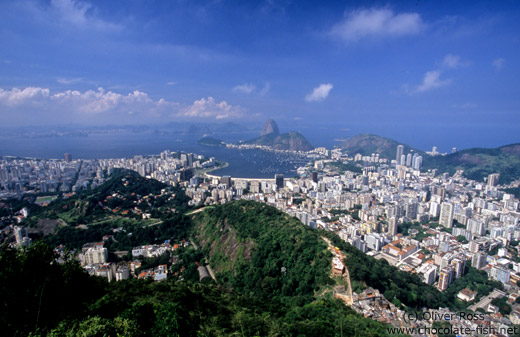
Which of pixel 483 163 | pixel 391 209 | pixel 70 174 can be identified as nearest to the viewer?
pixel 391 209

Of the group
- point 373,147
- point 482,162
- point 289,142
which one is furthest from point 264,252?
point 289,142

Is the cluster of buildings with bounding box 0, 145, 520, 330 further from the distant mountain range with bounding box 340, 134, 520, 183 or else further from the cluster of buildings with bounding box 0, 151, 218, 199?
the distant mountain range with bounding box 340, 134, 520, 183

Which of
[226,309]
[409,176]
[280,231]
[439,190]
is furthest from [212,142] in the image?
[226,309]

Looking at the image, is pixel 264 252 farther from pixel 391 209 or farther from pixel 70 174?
pixel 70 174

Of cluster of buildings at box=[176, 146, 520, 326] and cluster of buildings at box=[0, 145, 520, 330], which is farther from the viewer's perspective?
cluster of buildings at box=[176, 146, 520, 326]

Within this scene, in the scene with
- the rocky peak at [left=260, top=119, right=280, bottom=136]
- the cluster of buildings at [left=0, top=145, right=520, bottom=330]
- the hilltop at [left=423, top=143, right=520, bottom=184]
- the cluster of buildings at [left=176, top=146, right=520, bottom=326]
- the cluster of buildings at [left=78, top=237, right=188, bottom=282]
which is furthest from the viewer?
the rocky peak at [left=260, top=119, right=280, bottom=136]

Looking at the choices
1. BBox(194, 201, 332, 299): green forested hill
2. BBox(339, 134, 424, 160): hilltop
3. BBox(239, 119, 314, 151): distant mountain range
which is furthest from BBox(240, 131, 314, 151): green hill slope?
BBox(194, 201, 332, 299): green forested hill

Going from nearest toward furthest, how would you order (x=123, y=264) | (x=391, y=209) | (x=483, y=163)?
(x=123, y=264) → (x=391, y=209) → (x=483, y=163)

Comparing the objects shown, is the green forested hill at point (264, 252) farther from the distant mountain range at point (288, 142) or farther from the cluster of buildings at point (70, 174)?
the distant mountain range at point (288, 142)

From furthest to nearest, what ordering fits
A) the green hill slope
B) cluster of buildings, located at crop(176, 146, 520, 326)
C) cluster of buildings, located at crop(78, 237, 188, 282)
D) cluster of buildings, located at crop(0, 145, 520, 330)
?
the green hill slope < cluster of buildings, located at crop(176, 146, 520, 326) < cluster of buildings, located at crop(0, 145, 520, 330) < cluster of buildings, located at crop(78, 237, 188, 282)

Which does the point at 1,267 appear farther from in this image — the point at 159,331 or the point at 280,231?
the point at 280,231
